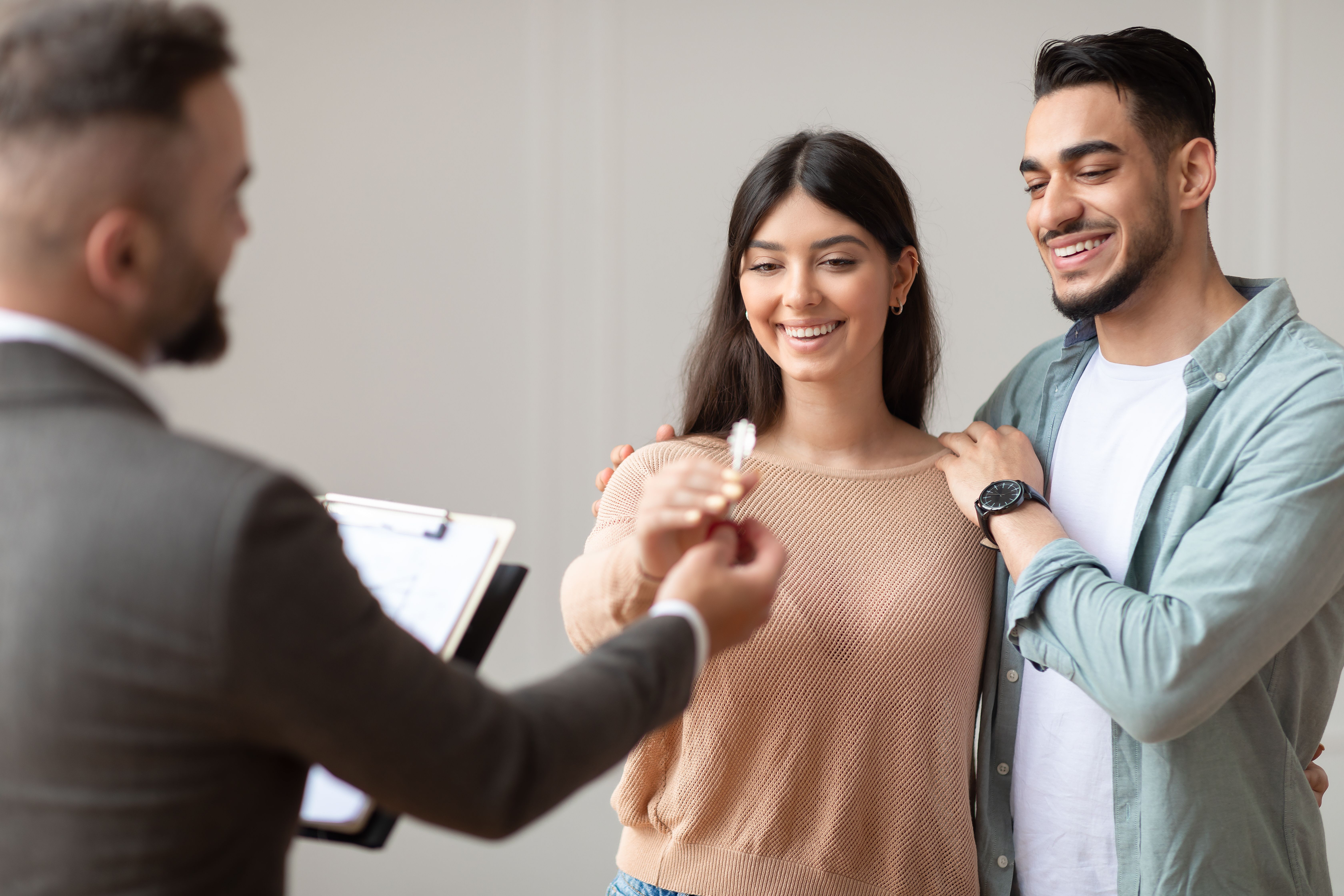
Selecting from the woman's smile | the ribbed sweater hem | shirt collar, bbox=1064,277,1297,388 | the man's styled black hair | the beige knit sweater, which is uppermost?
the man's styled black hair

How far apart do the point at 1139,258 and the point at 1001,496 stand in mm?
393

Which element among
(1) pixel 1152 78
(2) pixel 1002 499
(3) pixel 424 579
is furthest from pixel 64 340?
(1) pixel 1152 78

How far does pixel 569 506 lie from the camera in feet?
10.5

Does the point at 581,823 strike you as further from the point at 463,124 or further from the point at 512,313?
the point at 463,124

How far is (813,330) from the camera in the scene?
1.59 meters

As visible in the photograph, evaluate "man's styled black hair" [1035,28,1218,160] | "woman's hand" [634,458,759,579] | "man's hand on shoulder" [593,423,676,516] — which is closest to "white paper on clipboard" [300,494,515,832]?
"woman's hand" [634,458,759,579]

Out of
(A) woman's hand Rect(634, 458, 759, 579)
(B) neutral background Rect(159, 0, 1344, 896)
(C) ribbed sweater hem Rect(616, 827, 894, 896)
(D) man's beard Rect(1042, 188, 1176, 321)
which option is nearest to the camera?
(A) woman's hand Rect(634, 458, 759, 579)

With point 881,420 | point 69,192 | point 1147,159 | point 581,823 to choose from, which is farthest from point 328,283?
point 69,192

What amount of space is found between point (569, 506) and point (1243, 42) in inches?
99.7

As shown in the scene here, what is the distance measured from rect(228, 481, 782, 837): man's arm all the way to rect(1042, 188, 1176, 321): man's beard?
1.02 metres

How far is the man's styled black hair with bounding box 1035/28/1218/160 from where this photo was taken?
4.95ft

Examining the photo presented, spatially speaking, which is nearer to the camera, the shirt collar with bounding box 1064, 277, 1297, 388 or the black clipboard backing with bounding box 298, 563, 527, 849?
the black clipboard backing with bounding box 298, 563, 527, 849

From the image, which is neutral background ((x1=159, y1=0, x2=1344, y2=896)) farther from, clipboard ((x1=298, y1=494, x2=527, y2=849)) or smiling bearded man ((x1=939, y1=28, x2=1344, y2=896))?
clipboard ((x1=298, y1=494, x2=527, y2=849))

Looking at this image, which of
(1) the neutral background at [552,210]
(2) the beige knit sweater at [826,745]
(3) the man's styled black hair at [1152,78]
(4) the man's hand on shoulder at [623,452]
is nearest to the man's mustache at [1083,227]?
(3) the man's styled black hair at [1152,78]
